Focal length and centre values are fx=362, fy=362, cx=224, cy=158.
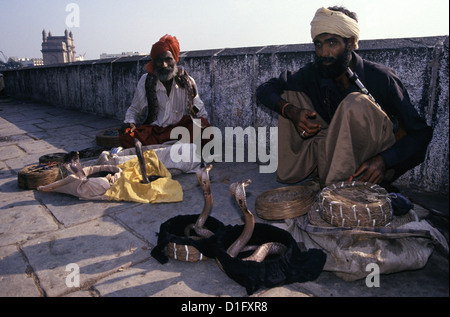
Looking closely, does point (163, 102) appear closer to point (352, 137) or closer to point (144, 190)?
point (144, 190)

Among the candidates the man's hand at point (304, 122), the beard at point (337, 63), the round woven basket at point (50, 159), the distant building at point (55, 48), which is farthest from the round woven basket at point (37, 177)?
the distant building at point (55, 48)

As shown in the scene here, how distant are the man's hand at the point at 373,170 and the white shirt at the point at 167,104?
8.18 feet

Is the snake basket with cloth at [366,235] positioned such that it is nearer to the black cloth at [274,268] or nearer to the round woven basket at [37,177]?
the black cloth at [274,268]

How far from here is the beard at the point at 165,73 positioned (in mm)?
4605

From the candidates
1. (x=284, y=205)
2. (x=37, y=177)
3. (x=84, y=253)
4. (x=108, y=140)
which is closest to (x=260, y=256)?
(x=284, y=205)

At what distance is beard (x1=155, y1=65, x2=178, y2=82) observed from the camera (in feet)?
15.1

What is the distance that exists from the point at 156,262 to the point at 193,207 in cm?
95

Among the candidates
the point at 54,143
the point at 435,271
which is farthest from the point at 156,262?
the point at 54,143

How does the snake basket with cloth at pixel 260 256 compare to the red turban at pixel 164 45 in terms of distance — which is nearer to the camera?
the snake basket with cloth at pixel 260 256

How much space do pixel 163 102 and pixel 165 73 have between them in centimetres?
41

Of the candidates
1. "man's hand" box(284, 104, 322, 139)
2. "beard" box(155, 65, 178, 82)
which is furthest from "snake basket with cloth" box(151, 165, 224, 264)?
"beard" box(155, 65, 178, 82)

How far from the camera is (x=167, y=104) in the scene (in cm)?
483

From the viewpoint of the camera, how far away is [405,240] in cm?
227

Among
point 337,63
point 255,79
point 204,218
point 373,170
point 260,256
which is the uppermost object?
point 337,63
